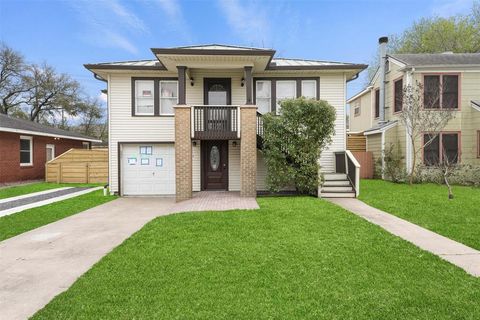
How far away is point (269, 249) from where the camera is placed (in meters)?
4.96

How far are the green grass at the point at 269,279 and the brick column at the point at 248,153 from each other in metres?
4.06

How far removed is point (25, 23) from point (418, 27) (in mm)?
29618

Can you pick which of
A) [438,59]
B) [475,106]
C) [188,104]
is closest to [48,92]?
[188,104]

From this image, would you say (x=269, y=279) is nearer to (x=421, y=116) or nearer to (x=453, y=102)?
Answer: (x=421, y=116)

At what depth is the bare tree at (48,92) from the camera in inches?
1220

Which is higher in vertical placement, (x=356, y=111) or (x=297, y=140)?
(x=356, y=111)

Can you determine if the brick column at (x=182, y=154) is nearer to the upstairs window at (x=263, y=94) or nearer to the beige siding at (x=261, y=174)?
the beige siding at (x=261, y=174)

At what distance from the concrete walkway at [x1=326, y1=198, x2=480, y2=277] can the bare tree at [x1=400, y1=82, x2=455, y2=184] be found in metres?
6.50

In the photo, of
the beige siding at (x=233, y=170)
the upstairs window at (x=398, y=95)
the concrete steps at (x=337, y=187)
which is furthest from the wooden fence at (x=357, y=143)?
the beige siding at (x=233, y=170)

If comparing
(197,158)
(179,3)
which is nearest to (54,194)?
(197,158)

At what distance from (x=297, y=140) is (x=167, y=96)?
19.1 feet

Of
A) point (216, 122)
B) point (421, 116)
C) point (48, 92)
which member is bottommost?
point (216, 122)

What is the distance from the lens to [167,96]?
11.8 m

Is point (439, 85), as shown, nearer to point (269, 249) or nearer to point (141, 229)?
point (269, 249)
